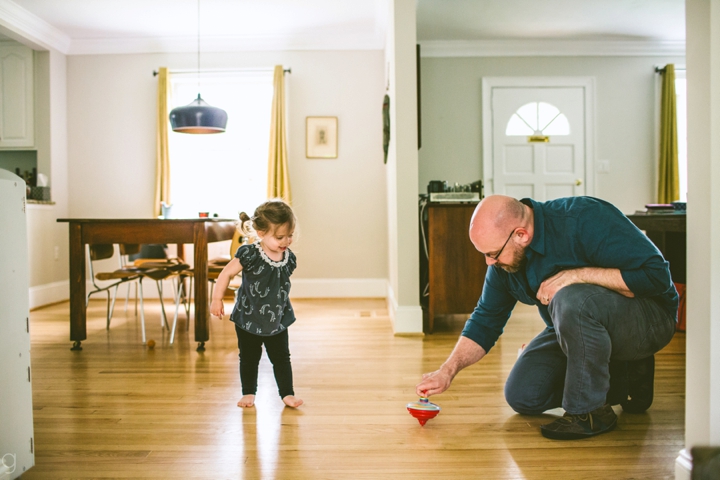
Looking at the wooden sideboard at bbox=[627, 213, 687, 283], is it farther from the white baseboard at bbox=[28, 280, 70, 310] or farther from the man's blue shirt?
the white baseboard at bbox=[28, 280, 70, 310]

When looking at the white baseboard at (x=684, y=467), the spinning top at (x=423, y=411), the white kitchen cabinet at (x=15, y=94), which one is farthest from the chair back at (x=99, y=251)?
the white baseboard at (x=684, y=467)

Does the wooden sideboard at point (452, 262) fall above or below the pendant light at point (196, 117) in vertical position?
below

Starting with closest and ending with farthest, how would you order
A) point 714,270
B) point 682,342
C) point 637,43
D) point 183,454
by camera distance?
point 714,270
point 183,454
point 682,342
point 637,43

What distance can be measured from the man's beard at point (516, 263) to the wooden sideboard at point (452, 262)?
179 cm

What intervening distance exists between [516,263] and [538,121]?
4.32 m

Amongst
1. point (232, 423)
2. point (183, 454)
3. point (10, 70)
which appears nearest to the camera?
point (183, 454)

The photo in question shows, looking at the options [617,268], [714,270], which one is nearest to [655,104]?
[617,268]

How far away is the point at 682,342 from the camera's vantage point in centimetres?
320

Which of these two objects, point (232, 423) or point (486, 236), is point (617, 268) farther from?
point (232, 423)

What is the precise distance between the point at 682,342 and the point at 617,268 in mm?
1956

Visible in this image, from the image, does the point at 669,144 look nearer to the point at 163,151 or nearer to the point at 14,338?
the point at 163,151

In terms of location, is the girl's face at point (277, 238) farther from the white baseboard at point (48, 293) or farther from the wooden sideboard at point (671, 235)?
the white baseboard at point (48, 293)

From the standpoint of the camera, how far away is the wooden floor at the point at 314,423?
5.19 feet

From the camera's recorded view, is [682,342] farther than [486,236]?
Yes
